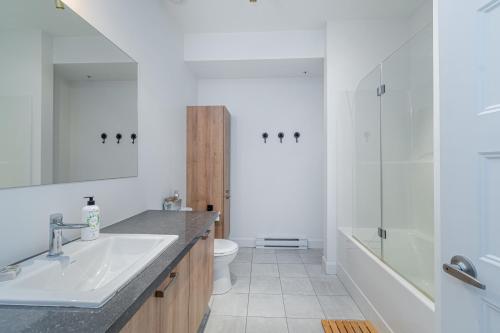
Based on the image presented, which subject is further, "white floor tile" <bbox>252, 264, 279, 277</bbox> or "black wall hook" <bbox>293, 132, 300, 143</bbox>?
"black wall hook" <bbox>293, 132, 300, 143</bbox>

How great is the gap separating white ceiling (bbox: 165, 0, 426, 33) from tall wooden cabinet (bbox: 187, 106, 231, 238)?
998 millimetres

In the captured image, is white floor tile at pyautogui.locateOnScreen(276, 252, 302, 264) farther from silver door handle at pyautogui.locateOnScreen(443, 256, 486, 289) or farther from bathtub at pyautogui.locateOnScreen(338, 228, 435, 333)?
silver door handle at pyautogui.locateOnScreen(443, 256, 486, 289)

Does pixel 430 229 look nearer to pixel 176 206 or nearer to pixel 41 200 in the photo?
pixel 176 206

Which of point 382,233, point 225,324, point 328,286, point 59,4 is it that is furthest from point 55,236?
point 328,286

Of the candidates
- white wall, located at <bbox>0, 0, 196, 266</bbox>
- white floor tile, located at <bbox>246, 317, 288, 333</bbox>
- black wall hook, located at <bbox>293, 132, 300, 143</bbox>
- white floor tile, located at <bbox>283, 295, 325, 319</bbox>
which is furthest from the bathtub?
white wall, located at <bbox>0, 0, 196, 266</bbox>

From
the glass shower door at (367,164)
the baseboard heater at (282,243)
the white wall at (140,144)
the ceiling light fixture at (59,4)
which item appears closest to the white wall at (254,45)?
the white wall at (140,144)

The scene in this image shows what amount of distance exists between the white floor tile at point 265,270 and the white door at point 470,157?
6.76 feet

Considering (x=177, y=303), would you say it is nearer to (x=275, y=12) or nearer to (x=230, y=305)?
(x=230, y=305)

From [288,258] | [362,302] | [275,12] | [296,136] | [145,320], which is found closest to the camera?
[145,320]

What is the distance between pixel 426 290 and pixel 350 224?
4.44 feet

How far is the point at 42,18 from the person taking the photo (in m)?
1.09

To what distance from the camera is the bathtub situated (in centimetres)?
138

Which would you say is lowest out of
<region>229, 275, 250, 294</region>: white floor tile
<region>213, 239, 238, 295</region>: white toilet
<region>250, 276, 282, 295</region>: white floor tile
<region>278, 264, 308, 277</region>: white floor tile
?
<region>278, 264, 308, 277</region>: white floor tile

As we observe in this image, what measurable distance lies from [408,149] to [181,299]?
2.25 metres
